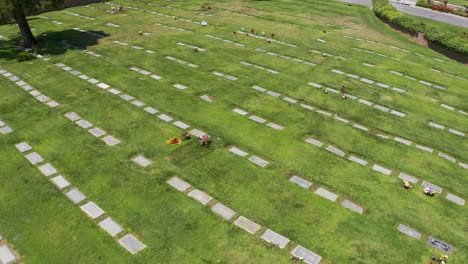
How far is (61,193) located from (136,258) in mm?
4741

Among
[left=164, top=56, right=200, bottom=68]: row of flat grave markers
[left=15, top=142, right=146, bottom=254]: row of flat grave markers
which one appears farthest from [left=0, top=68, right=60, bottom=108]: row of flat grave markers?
[left=164, top=56, right=200, bottom=68]: row of flat grave markers

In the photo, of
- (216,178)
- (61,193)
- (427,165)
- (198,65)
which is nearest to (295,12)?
(198,65)

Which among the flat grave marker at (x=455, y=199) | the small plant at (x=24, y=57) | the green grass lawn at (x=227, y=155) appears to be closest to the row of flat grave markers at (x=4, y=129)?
the green grass lawn at (x=227, y=155)

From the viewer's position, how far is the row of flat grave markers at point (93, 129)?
17020mm

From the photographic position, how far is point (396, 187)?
1472 cm

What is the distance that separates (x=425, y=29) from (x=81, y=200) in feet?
118

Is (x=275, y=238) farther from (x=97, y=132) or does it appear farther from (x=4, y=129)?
(x=4, y=129)

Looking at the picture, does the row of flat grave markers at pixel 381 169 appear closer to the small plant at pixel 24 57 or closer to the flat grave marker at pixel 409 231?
the flat grave marker at pixel 409 231

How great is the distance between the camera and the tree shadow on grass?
1112 inches

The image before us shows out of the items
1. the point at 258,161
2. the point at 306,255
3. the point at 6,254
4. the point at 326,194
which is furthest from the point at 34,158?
the point at 326,194

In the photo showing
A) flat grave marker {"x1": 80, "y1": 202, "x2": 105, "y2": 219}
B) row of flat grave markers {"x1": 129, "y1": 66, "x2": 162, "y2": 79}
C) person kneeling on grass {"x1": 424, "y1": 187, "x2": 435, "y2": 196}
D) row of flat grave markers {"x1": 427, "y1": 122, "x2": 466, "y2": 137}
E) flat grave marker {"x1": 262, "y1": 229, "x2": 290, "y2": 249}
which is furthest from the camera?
row of flat grave markers {"x1": 129, "y1": 66, "x2": 162, "y2": 79}

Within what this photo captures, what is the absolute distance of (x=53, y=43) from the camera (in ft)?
102

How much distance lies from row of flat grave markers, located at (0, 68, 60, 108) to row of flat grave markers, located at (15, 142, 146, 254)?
14.9 ft

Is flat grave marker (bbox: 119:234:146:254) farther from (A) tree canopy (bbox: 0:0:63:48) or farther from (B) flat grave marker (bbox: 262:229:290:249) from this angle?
(A) tree canopy (bbox: 0:0:63:48)
